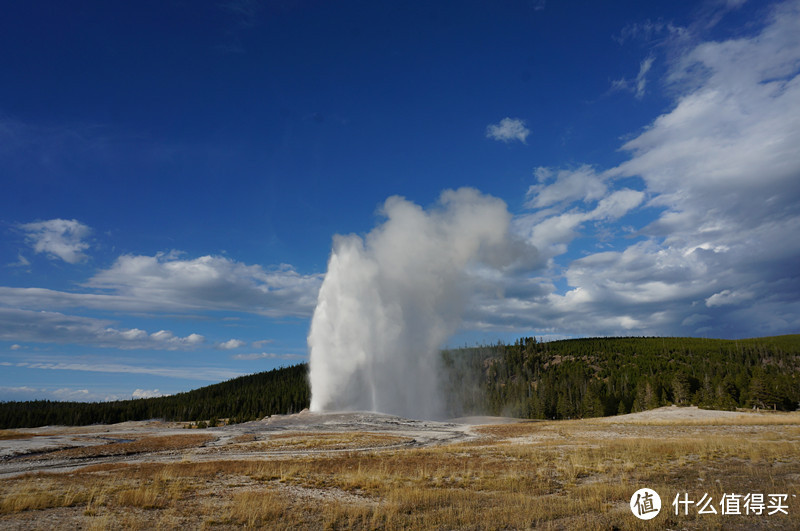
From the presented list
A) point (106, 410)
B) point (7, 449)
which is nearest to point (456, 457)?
point (7, 449)

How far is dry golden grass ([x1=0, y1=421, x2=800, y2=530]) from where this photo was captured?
1143 cm

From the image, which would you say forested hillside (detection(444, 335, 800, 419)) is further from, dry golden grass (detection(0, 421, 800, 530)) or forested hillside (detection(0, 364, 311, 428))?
dry golden grass (detection(0, 421, 800, 530))

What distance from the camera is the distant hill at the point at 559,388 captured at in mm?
85500

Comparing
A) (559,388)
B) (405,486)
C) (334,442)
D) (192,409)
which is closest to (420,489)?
(405,486)

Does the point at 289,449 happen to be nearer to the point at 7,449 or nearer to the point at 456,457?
the point at 456,457

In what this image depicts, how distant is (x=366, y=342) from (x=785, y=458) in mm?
57199

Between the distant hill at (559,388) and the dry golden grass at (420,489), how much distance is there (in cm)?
5428

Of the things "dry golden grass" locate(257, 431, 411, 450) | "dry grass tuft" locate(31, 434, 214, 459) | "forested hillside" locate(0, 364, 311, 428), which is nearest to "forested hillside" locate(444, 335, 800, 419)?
"forested hillside" locate(0, 364, 311, 428)

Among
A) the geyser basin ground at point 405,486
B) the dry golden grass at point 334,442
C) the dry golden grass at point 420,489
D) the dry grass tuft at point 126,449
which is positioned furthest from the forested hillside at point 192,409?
the dry golden grass at point 420,489

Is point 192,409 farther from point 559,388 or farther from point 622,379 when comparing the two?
point 622,379

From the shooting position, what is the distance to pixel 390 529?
10.9m

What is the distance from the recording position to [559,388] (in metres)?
110

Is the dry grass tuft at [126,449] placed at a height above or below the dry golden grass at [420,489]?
below

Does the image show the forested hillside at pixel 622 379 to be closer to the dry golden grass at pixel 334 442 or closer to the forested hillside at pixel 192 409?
the forested hillside at pixel 192 409
